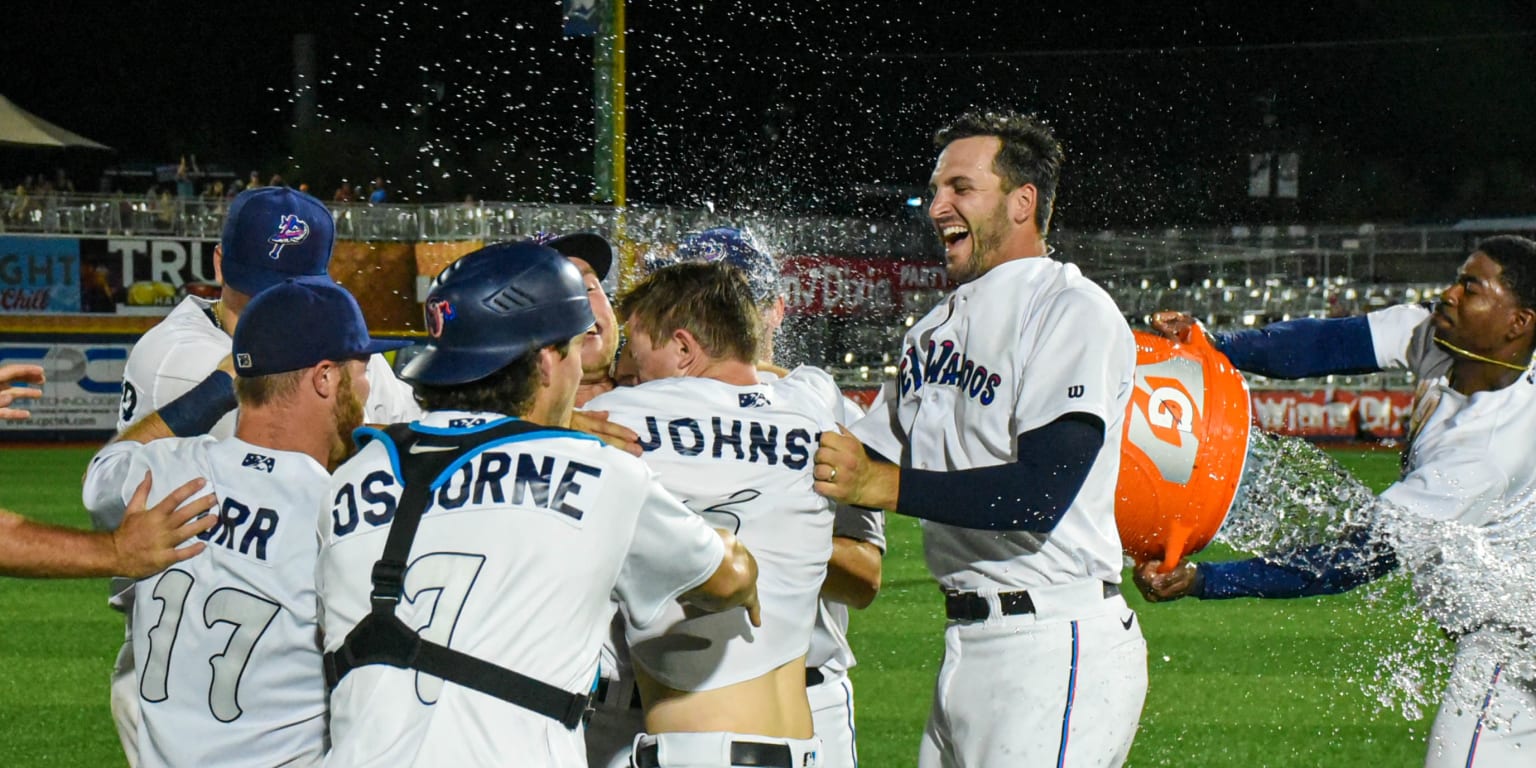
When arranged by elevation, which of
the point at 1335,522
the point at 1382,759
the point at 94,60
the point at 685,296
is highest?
the point at 94,60

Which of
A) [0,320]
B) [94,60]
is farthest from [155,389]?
[94,60]

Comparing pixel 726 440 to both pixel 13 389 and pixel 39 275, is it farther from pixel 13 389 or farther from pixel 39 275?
pixel 39 275

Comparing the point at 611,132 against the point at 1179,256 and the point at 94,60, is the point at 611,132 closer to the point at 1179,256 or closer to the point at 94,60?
the point at 1179,256

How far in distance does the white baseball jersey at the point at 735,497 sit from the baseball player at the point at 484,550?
2.02 ft

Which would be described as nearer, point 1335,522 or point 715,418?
point 715,418

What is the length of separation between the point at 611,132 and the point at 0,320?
10.5 meters

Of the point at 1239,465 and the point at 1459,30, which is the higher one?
the point at 1459,30

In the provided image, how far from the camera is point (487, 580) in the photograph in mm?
2602

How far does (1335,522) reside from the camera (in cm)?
459

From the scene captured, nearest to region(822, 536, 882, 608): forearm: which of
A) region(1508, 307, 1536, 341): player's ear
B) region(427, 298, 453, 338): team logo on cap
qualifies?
region(427, 298, 453, 338): team logo on cap

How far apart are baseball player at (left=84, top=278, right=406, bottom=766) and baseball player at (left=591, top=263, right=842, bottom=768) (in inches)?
27.7

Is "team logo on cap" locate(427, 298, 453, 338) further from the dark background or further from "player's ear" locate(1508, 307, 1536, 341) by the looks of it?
the dark background

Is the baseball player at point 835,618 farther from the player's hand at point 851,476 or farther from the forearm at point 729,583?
the forearm at point 729,583

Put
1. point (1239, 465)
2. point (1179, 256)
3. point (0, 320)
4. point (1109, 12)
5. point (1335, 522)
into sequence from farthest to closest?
point (1109, 12) → point (1179, 256) → point (0, 320) → point (1335, 522) → point (1239, 465)
